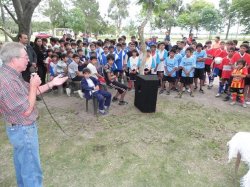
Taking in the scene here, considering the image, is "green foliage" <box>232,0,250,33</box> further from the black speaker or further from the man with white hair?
the man with white hair

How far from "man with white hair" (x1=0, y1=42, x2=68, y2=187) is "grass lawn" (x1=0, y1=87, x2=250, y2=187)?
101 cm

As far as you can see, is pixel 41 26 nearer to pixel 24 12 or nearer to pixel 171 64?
pixel 24 12

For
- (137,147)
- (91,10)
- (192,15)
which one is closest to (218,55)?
(137,147)

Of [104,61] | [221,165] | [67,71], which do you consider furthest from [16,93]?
[104,61]

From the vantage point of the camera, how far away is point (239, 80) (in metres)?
6.53

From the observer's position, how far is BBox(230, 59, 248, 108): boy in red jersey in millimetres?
6430

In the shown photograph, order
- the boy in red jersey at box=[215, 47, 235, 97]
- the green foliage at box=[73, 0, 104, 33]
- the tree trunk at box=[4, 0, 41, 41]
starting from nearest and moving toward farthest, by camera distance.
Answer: the tree trunk at box=[4, 0, 41, 41]
the boy in red jersey at box=[215, 47, 235, 97]
the green foliage at box=[73, 0, 104, 33]

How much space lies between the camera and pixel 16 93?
7.36 ft

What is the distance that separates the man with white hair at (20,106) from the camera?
2.24 m

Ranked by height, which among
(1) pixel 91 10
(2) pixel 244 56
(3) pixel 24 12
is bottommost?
(2) pixel 244 56

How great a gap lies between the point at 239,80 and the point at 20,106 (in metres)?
5.95

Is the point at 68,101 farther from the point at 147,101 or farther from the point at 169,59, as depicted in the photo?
the point at 169,59

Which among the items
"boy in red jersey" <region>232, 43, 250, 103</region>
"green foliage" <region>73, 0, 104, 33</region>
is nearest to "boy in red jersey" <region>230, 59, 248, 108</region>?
"boy in red jersey" <region>232, 43, 250, 103</region>

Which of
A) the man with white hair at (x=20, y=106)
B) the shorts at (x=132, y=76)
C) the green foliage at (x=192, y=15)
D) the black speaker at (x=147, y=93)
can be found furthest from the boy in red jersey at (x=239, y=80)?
the green foliage at (x=192, y=15)
